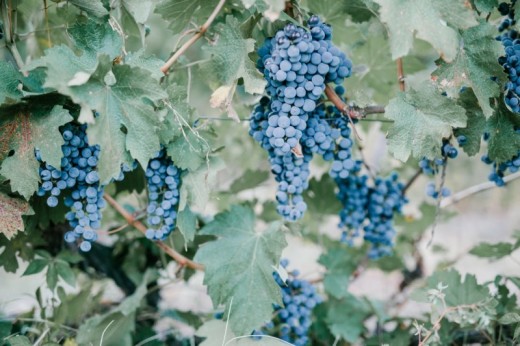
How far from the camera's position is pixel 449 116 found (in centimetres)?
146

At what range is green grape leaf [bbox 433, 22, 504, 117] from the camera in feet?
4.73

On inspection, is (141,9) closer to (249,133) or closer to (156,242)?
(249,133)

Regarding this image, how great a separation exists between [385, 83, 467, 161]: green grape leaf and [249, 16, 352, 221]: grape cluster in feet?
0.66

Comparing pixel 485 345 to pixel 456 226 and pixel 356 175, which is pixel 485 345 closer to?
pixel 356 175

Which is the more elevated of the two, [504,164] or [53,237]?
[504,164]

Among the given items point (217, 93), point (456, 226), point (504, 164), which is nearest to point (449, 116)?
point (504, 164)

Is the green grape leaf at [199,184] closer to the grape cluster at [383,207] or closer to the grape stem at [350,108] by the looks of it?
the grape stem at [350,108]

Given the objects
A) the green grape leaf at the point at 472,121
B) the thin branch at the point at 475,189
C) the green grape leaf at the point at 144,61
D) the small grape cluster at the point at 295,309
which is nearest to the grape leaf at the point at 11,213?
the green grape leaf at the point at 144,61

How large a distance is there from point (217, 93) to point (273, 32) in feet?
0.81

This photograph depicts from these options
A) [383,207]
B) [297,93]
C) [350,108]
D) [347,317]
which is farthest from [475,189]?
[297,93]

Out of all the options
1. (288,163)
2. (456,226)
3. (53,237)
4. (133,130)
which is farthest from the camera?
(456,226)

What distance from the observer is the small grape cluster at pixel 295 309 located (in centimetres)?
183

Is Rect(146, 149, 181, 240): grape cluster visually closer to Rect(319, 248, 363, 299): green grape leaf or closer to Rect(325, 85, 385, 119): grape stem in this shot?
Rect(325, 85, 385, 119): grape stem

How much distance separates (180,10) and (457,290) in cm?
135
